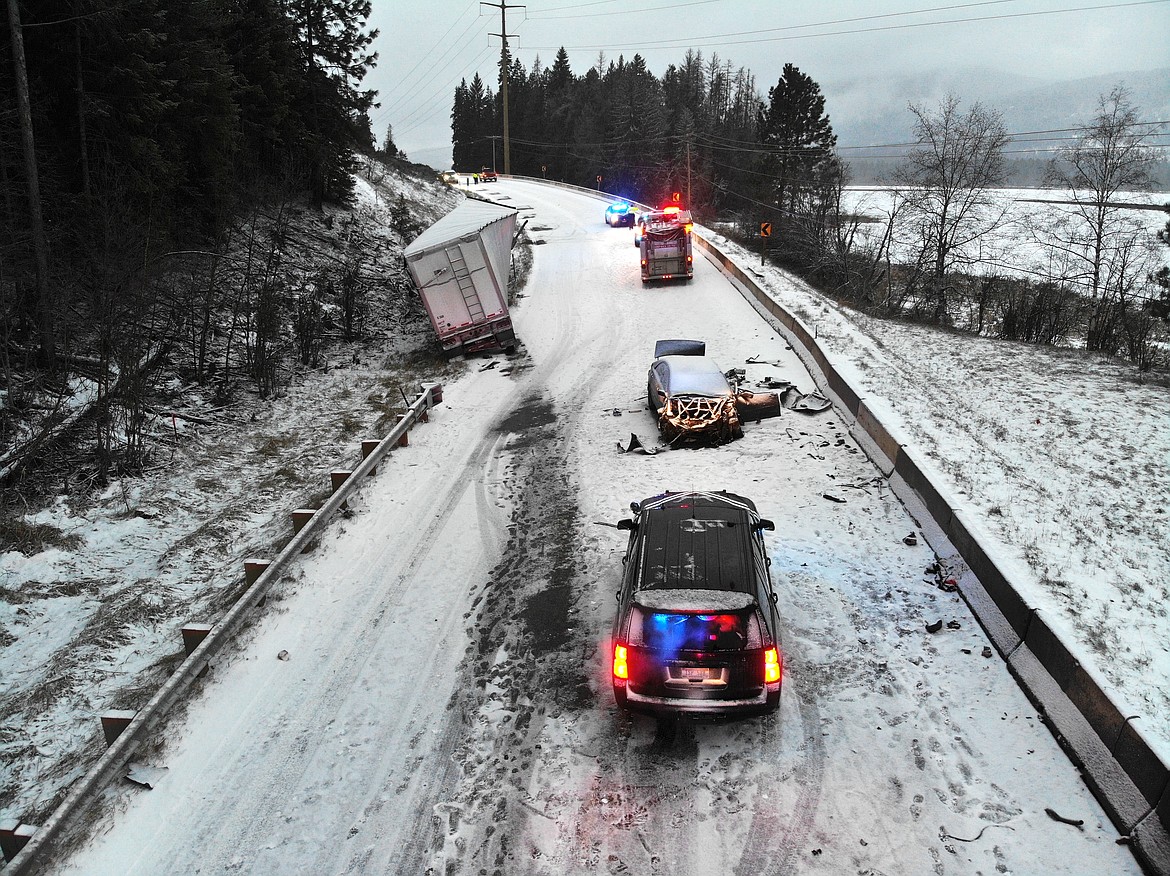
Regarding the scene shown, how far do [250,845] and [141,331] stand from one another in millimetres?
14011

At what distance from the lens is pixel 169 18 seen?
18297mm

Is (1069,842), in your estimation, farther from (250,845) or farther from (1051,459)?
(1051,459)

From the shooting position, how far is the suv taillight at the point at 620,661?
6.22m

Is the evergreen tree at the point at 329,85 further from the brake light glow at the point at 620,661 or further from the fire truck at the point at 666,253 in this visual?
Answer: the brake light glow at the point at 620,661

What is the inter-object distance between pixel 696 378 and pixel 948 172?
25.9 meters

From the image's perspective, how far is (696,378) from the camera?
1370 cm

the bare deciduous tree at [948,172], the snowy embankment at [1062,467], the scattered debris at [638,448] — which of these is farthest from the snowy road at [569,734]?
the bare deciduous tree at [948,172]

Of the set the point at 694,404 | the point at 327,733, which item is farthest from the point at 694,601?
the point at 694,404

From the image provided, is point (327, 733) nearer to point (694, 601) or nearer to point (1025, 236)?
point (694, 601)

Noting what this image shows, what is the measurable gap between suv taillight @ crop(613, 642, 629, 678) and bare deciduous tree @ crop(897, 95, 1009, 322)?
93.3 ft

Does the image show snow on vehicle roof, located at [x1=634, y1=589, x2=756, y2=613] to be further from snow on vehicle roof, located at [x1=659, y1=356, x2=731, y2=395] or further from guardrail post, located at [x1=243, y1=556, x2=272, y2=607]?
snow on vehicle roof, located at [x1=659, y1=356, x2=731, y2=395]

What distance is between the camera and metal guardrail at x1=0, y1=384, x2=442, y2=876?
5320mm

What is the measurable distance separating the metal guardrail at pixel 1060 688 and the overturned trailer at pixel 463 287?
1193cm

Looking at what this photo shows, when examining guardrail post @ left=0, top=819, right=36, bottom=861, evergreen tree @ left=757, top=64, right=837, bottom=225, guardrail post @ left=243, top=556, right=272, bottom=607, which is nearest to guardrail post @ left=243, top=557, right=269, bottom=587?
guardrail post @ left=243, top=556, right=272, bottom=607
